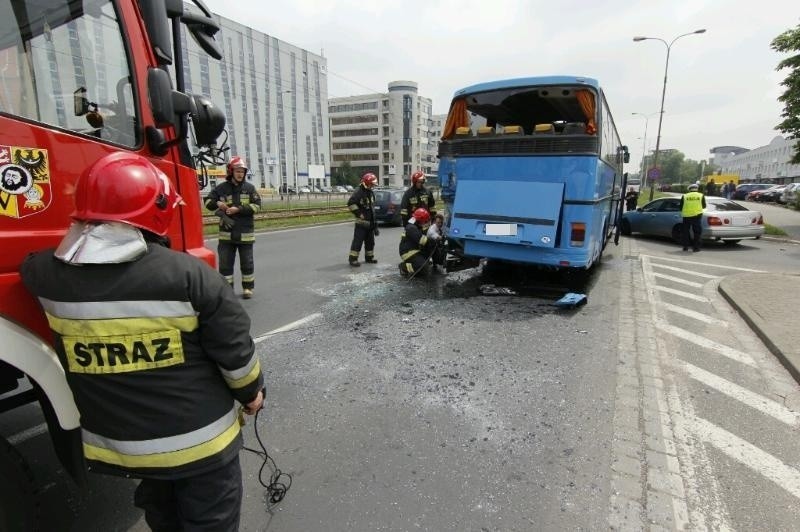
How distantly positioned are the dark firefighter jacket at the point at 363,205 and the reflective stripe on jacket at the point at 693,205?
8.25 meters

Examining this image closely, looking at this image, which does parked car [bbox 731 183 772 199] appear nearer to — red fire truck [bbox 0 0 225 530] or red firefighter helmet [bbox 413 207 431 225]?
red firefighter helmet [bbox 413 207 431 225]

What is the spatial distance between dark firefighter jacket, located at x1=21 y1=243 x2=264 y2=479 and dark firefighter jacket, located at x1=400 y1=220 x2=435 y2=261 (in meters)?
5.98

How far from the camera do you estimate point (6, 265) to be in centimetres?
170

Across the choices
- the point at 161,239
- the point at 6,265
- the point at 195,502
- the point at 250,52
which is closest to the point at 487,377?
the point at 195,502

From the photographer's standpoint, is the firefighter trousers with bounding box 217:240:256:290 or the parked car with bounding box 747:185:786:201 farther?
the parked car with bounding box 747:185:786:201

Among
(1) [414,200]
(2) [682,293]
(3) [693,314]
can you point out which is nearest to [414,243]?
(1) [414,200]

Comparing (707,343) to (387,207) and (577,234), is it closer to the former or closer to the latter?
(577,234)

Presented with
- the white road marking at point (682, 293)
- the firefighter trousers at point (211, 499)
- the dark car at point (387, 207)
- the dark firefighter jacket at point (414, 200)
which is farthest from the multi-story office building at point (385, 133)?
the firefighter trousers at point (211, 499)

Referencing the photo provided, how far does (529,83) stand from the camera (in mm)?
6281

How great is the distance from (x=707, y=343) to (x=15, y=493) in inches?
225

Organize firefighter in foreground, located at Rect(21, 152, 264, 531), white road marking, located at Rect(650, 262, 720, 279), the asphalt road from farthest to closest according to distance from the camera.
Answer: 1. white road marking, located at Rect(650, 262, 720, 279)
2. the asphalt road
3. firefighter in foreground, located at Rect(21, 152, 264, 531)

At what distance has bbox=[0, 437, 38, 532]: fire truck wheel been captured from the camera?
64.9 inches

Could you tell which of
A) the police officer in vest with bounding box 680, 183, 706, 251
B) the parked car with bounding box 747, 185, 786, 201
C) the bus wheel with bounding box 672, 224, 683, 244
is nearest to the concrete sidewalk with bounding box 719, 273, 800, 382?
the police officer in vest with bounding box 680, 183, 706, 251

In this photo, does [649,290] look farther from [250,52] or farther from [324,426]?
[250,52]
